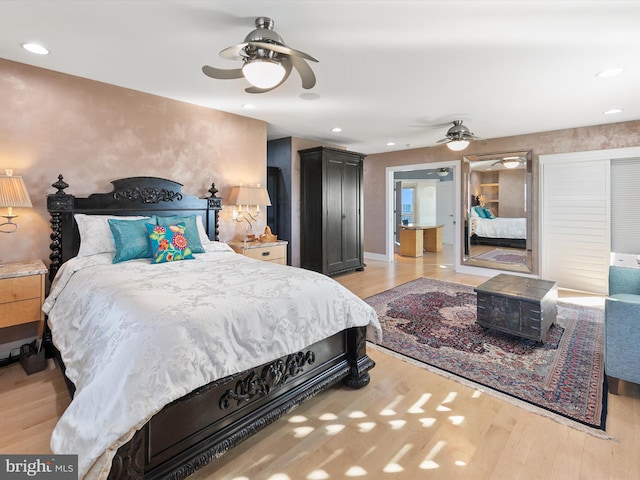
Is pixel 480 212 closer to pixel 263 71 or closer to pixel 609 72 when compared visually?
pixel 609 72

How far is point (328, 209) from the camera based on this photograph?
5574mm

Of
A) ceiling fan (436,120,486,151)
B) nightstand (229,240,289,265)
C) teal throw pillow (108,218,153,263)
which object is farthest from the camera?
ceiling fan (436,120,486,151)

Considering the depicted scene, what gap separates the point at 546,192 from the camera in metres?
5.16

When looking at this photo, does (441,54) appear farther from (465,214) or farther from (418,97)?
(465,214)

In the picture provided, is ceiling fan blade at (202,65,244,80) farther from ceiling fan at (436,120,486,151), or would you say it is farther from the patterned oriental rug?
ceiling fan at (436,120,486,151)

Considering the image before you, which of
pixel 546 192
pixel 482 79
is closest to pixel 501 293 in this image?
pixel 482 79

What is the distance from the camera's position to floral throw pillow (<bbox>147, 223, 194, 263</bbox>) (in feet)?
9.19

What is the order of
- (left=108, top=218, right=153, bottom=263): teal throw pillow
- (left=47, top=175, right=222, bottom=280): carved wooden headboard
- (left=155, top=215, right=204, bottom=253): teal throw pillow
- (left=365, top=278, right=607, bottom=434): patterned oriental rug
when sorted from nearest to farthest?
(left=365, top=278, right=607, bottom=434): patterned oriental rug < (left=108, top=218, right=153, bottom=263): teal throw pillow < (left=47, top=175, right=222, bottom=280): carved wooden headboard < (left=155, top=215, right=204, bottom=253): teal throw pillow

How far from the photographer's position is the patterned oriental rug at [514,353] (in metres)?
2.14

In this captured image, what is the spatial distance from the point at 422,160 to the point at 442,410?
18.2 feet

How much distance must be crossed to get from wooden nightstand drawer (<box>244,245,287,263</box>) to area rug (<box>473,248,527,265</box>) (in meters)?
3.81

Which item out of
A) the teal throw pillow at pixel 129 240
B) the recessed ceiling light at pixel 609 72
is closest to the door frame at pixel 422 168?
the recessed ceiling light at pixel 609 72

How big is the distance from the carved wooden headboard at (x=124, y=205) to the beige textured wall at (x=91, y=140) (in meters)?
0.15

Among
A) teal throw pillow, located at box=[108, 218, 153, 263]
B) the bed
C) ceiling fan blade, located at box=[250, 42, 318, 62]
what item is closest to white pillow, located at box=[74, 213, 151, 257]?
teal throw pillow, located at box=[108, 218, 153, 263]
